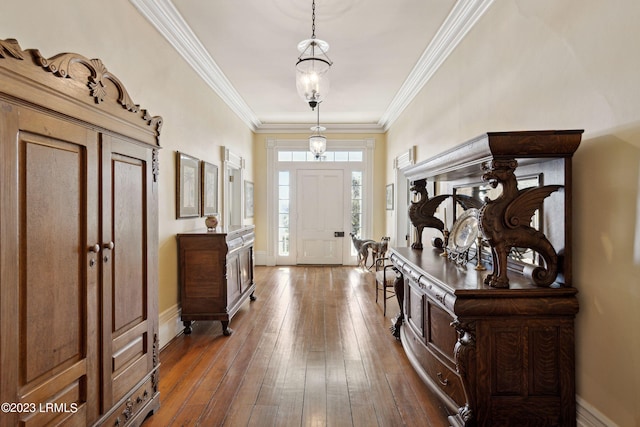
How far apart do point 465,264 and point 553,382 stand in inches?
34.5

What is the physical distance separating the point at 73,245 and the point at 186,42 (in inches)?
111

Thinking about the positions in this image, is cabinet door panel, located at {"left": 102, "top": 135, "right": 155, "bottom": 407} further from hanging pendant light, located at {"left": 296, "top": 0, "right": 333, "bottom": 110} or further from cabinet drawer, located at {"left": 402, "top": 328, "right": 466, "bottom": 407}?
cabinet drawer, located at {"left": 402, "top": 328, "right": 466, "bottom": 407}

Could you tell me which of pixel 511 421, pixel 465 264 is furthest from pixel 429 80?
pixel 511 421

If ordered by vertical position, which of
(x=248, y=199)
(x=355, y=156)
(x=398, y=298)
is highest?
(x=355, y=156)

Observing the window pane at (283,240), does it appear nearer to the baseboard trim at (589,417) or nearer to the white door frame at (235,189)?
the white door frame at (235,189)

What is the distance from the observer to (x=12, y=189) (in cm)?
122

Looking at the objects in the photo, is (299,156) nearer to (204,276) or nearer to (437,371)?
(204,276)

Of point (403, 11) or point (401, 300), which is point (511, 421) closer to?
point (401, 300)

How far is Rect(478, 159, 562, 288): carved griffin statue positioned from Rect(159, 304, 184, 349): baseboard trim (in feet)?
9.50

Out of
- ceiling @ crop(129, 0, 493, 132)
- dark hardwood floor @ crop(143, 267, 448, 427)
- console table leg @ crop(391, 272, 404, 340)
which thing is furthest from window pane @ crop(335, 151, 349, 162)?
console table leg @ crop(391, 272, 404, 340)

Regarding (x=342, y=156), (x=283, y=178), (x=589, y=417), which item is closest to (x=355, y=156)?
(x=342, y=156)

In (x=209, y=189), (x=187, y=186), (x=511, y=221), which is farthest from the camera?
(x=209, y=189)

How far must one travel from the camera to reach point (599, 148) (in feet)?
5.45

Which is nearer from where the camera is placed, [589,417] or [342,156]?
[589,417]
